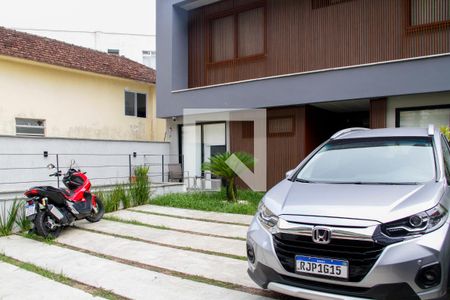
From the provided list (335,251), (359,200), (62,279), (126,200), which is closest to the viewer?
(335,251)

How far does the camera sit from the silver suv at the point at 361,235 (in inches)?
103

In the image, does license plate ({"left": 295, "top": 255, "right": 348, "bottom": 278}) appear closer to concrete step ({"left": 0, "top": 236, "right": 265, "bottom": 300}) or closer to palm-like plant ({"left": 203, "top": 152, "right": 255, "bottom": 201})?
concrete step ({"left": 0, "top": 236, "right": 265, "bottom": 300})

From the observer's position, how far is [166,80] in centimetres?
1290

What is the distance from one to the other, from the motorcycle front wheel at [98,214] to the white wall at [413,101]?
7.14 metres

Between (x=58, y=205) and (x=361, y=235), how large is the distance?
5.62m

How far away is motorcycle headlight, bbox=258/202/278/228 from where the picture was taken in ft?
10.4

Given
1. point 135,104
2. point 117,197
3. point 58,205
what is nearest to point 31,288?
point 58,205

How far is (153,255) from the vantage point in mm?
5367

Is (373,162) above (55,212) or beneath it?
above

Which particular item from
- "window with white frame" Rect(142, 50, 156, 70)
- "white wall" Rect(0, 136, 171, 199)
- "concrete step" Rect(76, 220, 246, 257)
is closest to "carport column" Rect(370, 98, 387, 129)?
"concrete step" Rect(76, 220, 246, 257)

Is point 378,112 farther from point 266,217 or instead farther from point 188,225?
point 266,217

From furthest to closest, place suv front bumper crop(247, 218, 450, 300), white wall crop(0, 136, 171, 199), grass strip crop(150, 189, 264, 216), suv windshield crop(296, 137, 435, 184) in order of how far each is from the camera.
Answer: white wall crop(0, 136, 171, 199) → grass strip crop(150, 189, 264, 216) → suv windshield crop(296, 137, 435, 184) → suv front bumper crop(247, 218, 450, 300)

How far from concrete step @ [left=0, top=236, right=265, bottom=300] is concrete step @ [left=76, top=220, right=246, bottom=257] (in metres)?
1.15

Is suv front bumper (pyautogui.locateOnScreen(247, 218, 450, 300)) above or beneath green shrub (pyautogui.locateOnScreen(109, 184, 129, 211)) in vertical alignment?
above
